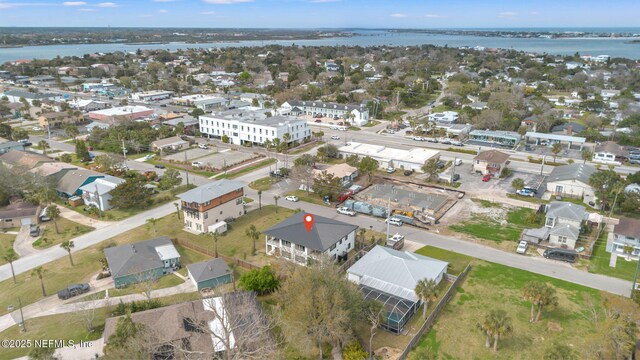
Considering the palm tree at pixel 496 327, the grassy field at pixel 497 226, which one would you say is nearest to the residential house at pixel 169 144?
the grassy field at pixel 497 226

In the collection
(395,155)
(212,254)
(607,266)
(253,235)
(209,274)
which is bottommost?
(607,266)

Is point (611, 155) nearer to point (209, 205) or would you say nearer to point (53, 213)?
point (209, 205)

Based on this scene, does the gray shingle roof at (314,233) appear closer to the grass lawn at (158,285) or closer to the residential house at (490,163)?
the grass lawn at (158,285)

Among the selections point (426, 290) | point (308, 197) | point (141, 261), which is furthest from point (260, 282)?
point (308, 197)

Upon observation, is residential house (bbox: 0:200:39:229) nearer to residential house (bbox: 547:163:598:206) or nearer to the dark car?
the dark car

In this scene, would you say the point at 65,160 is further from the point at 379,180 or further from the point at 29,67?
the point at 29,67

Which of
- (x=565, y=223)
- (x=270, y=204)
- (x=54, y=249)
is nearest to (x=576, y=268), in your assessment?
(x=565, y=223)
